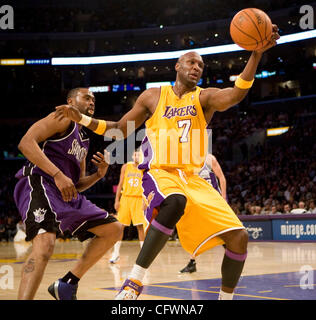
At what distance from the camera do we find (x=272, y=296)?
4.37 metres

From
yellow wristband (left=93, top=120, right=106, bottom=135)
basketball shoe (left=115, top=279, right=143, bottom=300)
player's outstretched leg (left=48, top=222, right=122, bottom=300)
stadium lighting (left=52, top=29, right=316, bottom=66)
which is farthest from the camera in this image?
stadium lighting (left=52, top=29, right=316, bottom=66)

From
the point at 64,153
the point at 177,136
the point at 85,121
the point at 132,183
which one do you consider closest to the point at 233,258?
the point at 177,136

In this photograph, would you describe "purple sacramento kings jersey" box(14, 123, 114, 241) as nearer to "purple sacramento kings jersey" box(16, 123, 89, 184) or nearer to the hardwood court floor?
"purple sacramento kings jersey" box(16, 123, 89, 184)

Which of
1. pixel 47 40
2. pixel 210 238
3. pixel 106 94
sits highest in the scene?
pixel 47 40

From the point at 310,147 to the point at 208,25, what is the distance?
42.2ft

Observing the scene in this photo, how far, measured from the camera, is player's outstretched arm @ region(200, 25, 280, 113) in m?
3.39

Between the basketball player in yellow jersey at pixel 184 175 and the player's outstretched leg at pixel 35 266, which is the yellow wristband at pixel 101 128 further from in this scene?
the player's outstretched leg at pixel 35 266

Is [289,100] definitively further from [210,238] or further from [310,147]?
[210,238]

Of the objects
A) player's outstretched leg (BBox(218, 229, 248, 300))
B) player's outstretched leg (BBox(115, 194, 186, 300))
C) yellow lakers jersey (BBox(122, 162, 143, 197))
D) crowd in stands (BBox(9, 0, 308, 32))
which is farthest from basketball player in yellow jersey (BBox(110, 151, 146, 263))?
crowd in stands (BBox(9, 0, 308, 32))

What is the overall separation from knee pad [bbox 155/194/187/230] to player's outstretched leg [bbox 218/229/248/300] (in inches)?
16.0

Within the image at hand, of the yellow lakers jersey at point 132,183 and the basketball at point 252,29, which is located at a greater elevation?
the basketball at point 252,29

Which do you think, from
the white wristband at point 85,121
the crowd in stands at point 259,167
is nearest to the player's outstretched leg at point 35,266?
the white wristband at point 85,121

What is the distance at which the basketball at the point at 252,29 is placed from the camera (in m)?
3.42
